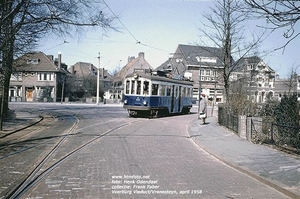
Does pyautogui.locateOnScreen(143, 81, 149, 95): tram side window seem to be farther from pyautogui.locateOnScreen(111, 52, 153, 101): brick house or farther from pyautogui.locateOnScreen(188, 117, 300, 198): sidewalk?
pyautogui.locateOnScreen(111, 52, 153, 101): brick house

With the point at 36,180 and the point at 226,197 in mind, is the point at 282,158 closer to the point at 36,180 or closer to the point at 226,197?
the point at 226,197

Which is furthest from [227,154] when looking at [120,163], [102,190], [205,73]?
[205,73]

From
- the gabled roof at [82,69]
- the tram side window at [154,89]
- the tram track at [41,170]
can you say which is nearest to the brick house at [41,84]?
the gabled roof at [82,69]

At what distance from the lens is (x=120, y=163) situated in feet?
28.1

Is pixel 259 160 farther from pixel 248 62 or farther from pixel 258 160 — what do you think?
pixel 248 62

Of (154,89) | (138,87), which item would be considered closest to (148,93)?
(154,89)

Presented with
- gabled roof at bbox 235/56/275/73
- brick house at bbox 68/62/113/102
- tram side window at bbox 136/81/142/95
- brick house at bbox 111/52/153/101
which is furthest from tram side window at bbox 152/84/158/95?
brick house at bbox 68/62/113/102

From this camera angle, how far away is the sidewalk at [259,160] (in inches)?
274

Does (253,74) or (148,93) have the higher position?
(253,74)

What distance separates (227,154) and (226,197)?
4.65 metres

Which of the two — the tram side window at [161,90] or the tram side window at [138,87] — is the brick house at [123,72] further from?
the tram side window at [138,87]

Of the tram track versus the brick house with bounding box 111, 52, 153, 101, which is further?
Answer: the brick house with bounding box 111, 52, 153, 101

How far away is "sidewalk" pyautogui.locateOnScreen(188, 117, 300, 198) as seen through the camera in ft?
22.8

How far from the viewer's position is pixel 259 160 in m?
9.57
